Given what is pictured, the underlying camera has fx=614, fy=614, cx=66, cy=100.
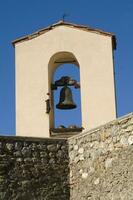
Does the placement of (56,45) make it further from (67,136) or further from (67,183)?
(67,183)

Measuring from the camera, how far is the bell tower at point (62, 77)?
Result: 10.4m

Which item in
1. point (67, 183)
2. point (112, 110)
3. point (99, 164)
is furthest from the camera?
point (112, 110)

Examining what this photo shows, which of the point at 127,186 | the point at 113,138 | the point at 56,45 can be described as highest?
the point at 56,45

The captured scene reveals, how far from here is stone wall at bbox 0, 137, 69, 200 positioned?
9.06 m

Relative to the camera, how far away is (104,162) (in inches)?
348

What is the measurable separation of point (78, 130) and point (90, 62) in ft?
4.04

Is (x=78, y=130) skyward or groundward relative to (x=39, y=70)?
groundward

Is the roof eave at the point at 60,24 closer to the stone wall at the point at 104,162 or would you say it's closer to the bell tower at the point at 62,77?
the bell tower at the point at 62,77

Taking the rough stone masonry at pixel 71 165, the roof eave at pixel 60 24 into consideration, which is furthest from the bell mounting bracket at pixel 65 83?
the rough stone masonry at pixel 71 165

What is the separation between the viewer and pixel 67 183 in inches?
375

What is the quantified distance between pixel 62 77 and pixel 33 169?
234cm

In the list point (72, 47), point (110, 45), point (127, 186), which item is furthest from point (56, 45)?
point (127, 186)

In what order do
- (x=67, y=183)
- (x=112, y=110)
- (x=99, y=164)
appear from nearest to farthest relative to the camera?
(x=99, y=164) → (x=67, y=183) → (x=112, y=110)

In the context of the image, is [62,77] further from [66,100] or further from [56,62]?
[66,100]
